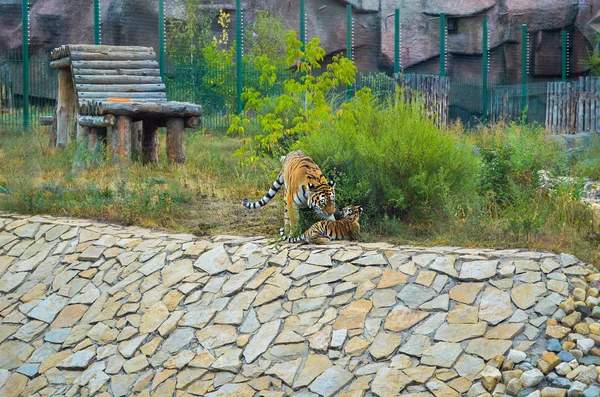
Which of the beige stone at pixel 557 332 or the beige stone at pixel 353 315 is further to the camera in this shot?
the beige stone at pixel 353 315

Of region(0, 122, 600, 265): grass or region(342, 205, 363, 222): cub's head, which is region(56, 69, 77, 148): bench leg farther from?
region(342, 205, 363, 222): cub's head

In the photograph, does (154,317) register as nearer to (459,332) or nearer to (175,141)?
(459,332)

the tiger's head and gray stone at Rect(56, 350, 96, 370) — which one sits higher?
the tiger's head

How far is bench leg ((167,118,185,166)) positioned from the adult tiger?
4.60 m

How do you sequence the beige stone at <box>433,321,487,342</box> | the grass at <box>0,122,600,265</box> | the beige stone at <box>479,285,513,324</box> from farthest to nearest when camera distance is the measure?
the grass at <box>0,122,600,265</box> < the beige stone at <box>479,285,513,324</box> < the beige stone at <box>433,321,487,342</box>

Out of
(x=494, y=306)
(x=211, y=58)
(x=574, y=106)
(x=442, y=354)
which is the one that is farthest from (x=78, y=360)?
(x=574, y=106)

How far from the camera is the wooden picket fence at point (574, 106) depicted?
67.2 feet

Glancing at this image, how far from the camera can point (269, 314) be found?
7.30 meters

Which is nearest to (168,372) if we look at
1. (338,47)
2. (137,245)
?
(137,245)

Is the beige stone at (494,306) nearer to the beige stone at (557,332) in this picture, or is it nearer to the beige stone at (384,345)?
the beige stone at (557,332)

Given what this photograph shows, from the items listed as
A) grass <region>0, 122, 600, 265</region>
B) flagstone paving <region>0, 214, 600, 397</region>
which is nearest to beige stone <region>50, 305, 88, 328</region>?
flagstone paving <region>0, 214, 600, 397</region>

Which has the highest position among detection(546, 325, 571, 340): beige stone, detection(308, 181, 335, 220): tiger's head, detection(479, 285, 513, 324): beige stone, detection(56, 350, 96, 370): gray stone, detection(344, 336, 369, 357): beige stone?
detection(308, 181, 335, 220): tiger's head

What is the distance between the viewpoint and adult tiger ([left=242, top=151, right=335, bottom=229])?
27.9 ft

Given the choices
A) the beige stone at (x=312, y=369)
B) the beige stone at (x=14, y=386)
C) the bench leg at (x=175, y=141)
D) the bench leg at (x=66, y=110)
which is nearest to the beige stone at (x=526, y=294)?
the beige stone at (x=312, y=369)
